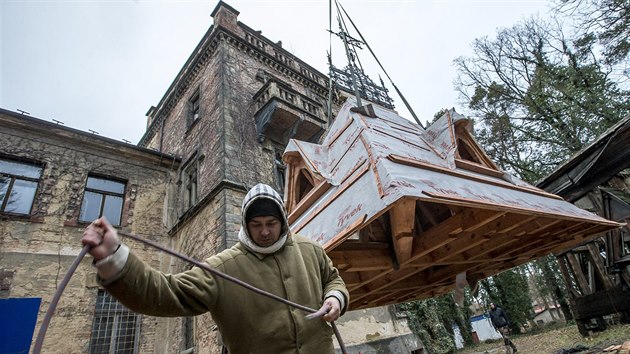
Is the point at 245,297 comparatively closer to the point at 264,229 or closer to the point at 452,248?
the point at 264,229

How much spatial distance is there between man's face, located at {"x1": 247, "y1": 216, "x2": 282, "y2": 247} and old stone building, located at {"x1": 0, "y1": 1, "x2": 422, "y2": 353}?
22.3ft

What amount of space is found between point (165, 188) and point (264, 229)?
1157cm

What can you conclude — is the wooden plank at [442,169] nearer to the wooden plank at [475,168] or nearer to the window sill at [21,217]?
the wooden plank at [475,168]

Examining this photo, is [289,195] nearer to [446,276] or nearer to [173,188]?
[446,276]

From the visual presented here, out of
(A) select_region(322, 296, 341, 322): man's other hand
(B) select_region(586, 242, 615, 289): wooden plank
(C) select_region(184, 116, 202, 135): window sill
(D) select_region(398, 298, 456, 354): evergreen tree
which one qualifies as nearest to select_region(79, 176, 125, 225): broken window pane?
(C) select_region(184, 116, 202, 135): window sill

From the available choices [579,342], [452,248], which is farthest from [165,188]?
[579,342]

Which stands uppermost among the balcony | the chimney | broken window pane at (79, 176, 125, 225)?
the chimney

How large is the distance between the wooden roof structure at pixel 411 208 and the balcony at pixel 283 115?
21.3 ft

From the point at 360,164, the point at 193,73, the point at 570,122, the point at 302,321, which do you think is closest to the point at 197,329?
the point at 360,164

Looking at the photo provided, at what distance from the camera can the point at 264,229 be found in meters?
1.92

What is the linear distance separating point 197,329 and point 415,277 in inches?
251

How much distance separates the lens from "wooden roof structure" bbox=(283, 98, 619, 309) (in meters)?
2.78

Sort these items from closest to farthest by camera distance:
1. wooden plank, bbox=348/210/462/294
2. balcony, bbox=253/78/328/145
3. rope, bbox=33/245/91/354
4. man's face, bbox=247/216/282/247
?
rope, bbox=33/245/91/354 → man's face, bbox=247/216/282/247 → wooden plank, bbox=348/210/462/294 → balcony, bbox=253/78/328/145

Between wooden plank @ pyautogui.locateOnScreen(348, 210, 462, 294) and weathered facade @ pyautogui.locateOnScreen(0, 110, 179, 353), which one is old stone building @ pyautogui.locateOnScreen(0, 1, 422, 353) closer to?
weathered facade @ pyautogui.locateOnScreen(0, 110, 179, 353)
